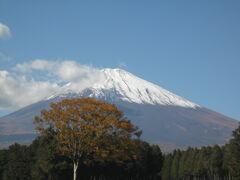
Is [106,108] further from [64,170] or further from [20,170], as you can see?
[20,170]

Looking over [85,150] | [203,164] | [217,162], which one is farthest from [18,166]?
[217,162]

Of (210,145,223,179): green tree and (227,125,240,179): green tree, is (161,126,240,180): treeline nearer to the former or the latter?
(210,145,223,179): green tree

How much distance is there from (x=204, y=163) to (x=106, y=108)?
3898 cm

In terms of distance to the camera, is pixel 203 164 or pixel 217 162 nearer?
pixel 217 162

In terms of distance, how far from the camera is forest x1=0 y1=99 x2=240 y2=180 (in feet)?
143

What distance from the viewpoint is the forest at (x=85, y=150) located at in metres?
43.5

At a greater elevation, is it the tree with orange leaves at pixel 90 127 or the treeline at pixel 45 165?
the tree with orange leaves at pixel 90 127

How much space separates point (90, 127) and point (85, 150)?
10.8ft

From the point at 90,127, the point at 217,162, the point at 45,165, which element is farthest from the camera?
the point at 217,162

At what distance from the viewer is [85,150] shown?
44281mm

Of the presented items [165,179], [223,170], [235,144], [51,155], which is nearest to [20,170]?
[51,155]

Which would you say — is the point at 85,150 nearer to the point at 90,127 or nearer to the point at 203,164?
the point at 90,127

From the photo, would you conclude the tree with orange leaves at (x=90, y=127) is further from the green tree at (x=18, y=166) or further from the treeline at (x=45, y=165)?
the green tree at (x=18, y=166)

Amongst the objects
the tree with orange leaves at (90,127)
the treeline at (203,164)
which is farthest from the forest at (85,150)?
the treeline at (203,164)
